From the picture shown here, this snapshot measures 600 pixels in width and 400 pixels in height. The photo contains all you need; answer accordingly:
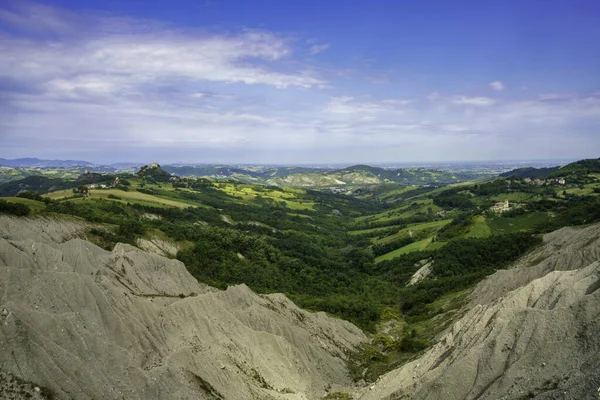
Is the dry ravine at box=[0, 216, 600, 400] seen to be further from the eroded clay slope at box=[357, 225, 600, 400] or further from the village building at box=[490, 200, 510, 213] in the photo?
the village building at box=[490, 200, 510, 213]

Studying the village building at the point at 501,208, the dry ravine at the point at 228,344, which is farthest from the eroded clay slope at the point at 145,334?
the village building at the point at 501,208

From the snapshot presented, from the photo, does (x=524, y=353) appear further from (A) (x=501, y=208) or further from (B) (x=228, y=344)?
(A) (x=501, y=208)

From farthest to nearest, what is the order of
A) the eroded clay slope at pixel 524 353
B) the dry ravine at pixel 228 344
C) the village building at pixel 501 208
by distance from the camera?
the village building at pixel 501 208
the dry ravine at pixel 228 344
the eroded clay slope at pixel 524 353

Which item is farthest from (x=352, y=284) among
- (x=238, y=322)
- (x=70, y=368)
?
(x=70, y=368)

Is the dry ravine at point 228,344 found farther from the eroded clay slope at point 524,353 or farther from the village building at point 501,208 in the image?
the village building at point 501,208

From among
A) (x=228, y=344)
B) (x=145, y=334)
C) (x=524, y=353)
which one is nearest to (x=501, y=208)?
(x=524, y=353)

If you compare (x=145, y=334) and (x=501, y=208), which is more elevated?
(x=501, y=208)

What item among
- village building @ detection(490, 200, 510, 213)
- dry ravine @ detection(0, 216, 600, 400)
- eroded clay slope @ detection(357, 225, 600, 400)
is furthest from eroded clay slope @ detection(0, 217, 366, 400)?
village building @ detection(490, 200, 510, 213)
